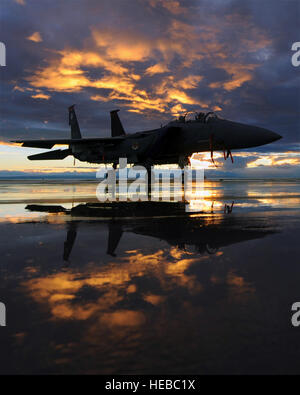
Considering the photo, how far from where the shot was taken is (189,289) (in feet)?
10.3

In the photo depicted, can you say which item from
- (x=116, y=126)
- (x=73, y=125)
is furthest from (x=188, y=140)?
(x=73, y=125)

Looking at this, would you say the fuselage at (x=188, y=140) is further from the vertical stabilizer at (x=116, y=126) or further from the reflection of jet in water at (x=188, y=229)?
the vertical stabilizer at (x=116, y=126)

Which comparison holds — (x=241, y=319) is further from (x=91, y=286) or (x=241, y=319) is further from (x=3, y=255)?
(x=3, y=255)

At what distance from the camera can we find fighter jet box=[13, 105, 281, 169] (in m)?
16.4

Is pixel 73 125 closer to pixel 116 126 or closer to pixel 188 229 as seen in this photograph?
pixel 116 126

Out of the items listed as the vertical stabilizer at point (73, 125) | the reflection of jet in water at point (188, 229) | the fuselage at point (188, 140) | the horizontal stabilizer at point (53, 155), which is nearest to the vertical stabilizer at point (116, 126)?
the vertical stabilizer at point (73, 125)

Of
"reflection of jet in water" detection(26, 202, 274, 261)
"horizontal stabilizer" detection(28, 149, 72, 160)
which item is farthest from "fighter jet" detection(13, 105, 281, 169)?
"reflection of jet in water" detection(26, 202, 274, 261)

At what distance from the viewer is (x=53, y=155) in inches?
1101

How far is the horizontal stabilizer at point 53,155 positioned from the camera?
2773 cm

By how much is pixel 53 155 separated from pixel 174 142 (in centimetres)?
1397

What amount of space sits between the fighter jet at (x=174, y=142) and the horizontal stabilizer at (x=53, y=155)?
68.0 inches

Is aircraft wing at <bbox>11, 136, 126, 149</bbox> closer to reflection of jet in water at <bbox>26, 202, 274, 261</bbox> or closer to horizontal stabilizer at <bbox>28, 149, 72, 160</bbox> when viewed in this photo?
horizontal stabilizer at <bbox>28, 149, 72, 160</bbox>
